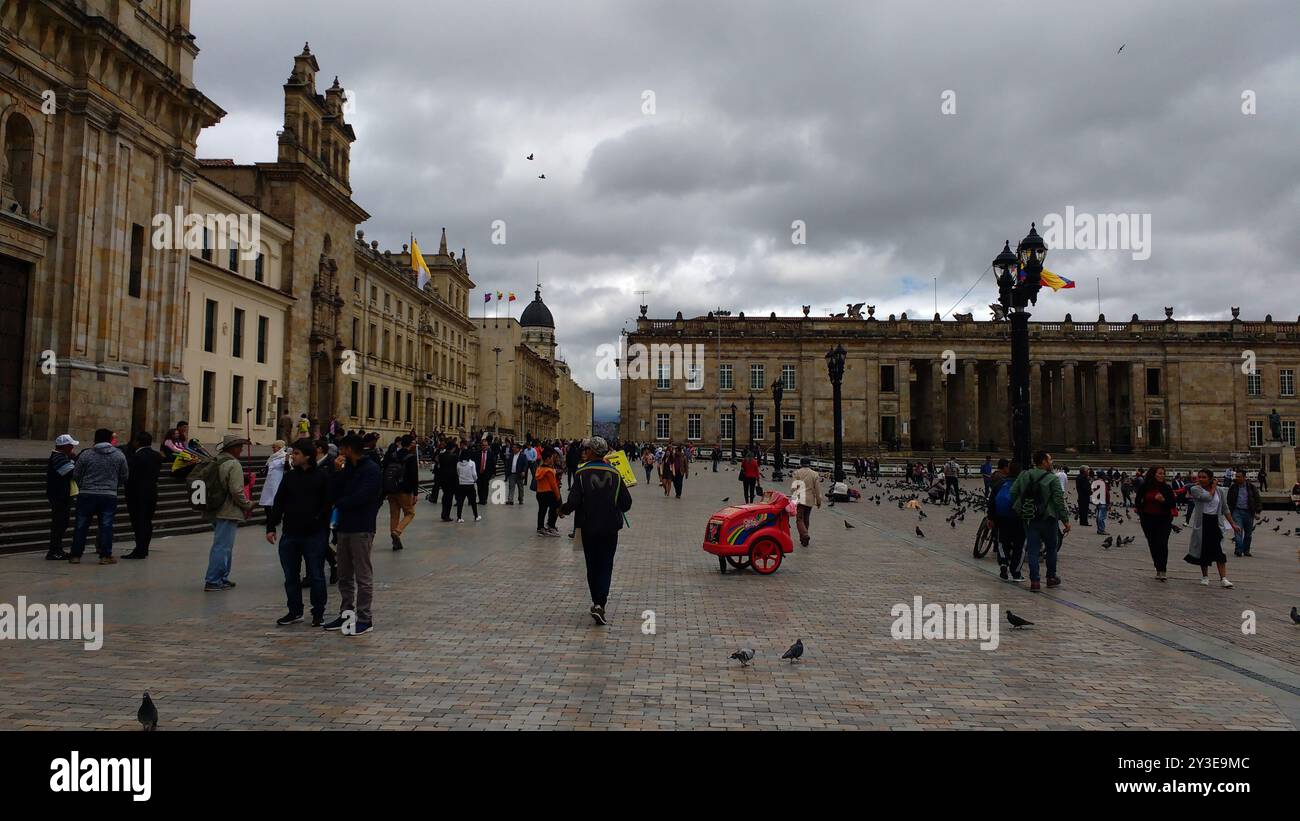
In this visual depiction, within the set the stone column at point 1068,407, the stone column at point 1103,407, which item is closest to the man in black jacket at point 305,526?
the stone column at point 1068,407

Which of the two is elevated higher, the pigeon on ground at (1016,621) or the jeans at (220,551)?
the jeans at (220,551)

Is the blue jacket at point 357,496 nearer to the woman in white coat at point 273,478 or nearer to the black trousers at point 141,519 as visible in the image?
the woman in white coat at point 273,478

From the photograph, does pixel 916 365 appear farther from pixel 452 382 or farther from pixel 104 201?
pixel 104 201

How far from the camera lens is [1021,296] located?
1386cm

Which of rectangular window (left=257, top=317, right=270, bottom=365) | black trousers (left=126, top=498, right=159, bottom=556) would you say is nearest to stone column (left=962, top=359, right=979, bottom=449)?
rectangular window (left=257, top=317, right=270, bottom=365)

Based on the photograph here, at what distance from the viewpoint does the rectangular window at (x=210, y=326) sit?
29.5 m

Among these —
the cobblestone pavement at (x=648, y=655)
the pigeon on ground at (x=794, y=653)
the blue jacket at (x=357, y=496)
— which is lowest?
the cobblestone pavement at (x=648, y=655)

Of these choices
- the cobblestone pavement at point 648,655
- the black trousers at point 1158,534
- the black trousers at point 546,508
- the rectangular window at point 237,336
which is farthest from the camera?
the rectangular window at point 237,336

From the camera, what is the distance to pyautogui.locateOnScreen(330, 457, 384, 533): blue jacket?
7535 millimetres

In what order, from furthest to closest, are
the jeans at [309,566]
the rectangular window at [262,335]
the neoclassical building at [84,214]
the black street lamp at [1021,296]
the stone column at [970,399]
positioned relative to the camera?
the stone column at [970,399]
the rectangular window at [262,335]
the neoclassical building at [84,214]
the black street lamp at [1021,296]
the jeans at [309,566]

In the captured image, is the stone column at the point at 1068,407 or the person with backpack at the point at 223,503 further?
the stone column at the point at 1068,407

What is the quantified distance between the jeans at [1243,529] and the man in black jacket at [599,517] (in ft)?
42.6
